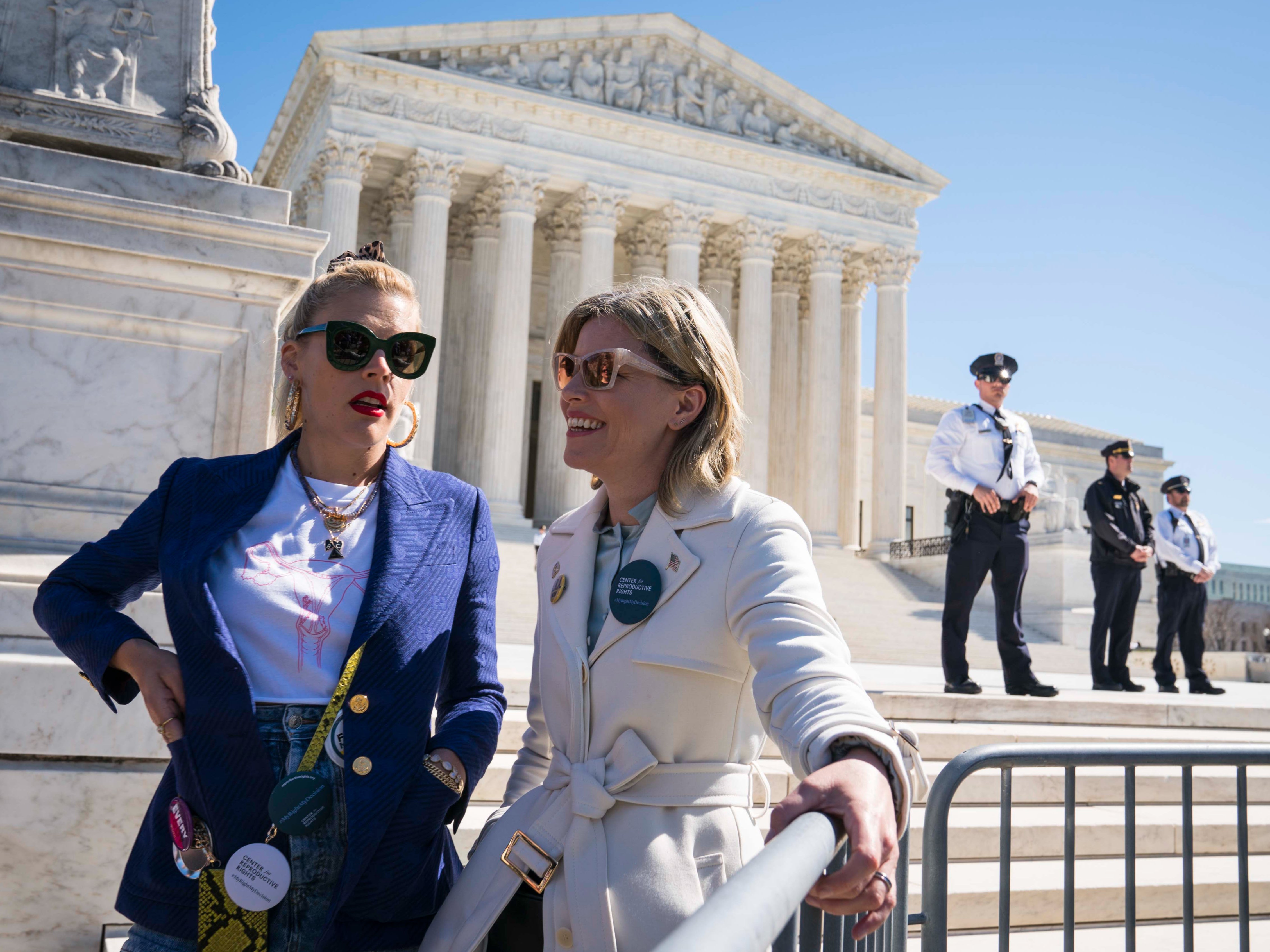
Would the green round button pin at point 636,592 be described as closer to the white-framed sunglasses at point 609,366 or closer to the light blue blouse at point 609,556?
the light blue blouse at point 609,556

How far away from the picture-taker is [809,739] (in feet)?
5.35

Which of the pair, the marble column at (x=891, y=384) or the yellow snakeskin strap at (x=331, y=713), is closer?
the yellow snakeskin strap at (x=331, y=713)

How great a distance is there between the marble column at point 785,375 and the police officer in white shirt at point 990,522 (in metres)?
26.8

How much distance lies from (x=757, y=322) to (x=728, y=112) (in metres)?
7.09

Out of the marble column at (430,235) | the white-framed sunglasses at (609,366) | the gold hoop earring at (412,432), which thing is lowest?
the gold hoop earring at (412,432)

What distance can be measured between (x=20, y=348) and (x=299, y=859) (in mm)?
2397

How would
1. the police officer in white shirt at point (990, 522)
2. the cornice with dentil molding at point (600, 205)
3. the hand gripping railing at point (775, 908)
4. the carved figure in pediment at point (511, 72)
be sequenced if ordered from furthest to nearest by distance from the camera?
1. the cornice with dentil molding at point (600, 205)
2. the carved figure in pediment at point (511, 72)
3. the police officer in white shirt at point (990, 522)
4. the hand gripping railing at point (775, 908)

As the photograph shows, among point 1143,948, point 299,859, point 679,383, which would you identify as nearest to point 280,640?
point 299,859

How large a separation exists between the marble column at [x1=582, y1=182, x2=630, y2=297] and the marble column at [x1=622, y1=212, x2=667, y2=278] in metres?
2.63

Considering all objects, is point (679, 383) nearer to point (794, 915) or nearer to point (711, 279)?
point (794, 915)

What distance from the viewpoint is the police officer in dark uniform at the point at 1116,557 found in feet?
36.6

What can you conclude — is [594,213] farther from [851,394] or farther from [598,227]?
[851,394]

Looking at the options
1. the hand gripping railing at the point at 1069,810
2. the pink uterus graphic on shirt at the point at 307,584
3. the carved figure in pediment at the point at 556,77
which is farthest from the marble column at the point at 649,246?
the pink uterus graphic on shirt at the point at 307,584

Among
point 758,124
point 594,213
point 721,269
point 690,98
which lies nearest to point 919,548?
point 721,269
